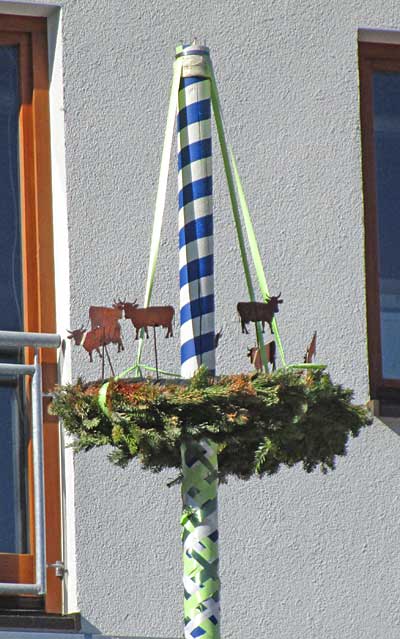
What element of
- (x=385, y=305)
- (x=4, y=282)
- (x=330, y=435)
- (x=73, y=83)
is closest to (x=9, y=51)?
(x=73, y=83)

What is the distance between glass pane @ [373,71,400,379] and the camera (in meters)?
10.8

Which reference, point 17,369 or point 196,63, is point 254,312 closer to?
point 196,63

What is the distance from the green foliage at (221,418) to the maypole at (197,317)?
0.30 ft

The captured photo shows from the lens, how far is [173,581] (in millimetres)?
9922

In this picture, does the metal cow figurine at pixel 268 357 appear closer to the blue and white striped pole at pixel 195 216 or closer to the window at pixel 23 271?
the blue and white striped pole at pixel 195 216

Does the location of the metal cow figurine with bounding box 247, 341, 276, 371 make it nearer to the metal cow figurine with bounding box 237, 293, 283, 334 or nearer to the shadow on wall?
the metal cow figurine with bounding box 237, 293, 283, 334

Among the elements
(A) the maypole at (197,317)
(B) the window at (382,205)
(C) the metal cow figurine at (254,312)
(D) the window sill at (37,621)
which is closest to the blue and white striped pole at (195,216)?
→ (A) the maypole at (197,317)

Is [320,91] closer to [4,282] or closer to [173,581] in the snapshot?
[4,282]

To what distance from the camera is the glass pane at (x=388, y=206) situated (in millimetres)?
10828

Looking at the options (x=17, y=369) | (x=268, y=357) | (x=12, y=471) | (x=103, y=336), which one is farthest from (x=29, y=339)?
(x=268, y=357)

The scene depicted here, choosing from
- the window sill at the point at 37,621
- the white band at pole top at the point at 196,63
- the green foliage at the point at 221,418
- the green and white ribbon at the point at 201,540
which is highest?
the white band at pole top at the point at 196,63

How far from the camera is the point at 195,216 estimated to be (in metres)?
8.20

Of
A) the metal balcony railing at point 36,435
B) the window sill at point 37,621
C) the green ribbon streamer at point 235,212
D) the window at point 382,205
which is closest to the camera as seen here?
the green ribbon streamer at point 235,212

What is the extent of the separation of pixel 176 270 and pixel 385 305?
1139 millimetres
